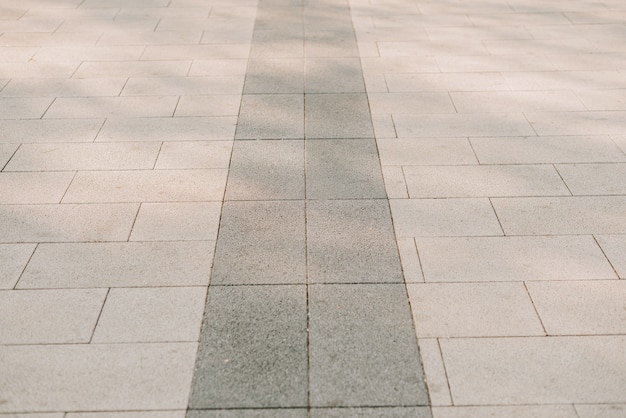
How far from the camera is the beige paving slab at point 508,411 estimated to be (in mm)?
3191

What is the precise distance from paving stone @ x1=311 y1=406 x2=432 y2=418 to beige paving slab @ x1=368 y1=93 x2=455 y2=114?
11.0 feet

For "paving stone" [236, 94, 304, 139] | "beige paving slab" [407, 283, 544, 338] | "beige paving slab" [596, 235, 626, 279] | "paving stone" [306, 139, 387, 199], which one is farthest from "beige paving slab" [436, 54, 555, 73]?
"beige paving slab" [407, 283, 544, 338]

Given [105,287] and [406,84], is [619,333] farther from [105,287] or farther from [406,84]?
[406,84]

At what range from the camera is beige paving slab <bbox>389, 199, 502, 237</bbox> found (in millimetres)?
4496

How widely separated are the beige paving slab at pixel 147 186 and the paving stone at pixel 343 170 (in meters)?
0.68

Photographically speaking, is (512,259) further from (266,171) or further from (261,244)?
(266,171)

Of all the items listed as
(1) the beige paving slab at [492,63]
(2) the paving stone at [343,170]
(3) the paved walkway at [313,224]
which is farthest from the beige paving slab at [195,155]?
(1) the beige paving slab at [492,63]

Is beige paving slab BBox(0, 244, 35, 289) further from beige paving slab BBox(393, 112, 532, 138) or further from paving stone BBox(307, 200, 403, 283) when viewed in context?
beige paving slab BBox(393, 112, 532, 138)

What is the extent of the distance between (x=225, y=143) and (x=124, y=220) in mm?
1248

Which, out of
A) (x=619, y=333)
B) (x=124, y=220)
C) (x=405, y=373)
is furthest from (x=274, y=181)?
(x=619, y=333)

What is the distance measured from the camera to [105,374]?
343 centimetres

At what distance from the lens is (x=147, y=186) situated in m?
5.00

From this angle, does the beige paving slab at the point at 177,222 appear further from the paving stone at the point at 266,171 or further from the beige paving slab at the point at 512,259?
the beige paving slab at the point at 512,259

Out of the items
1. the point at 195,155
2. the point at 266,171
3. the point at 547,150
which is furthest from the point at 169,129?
the point at 547,150
